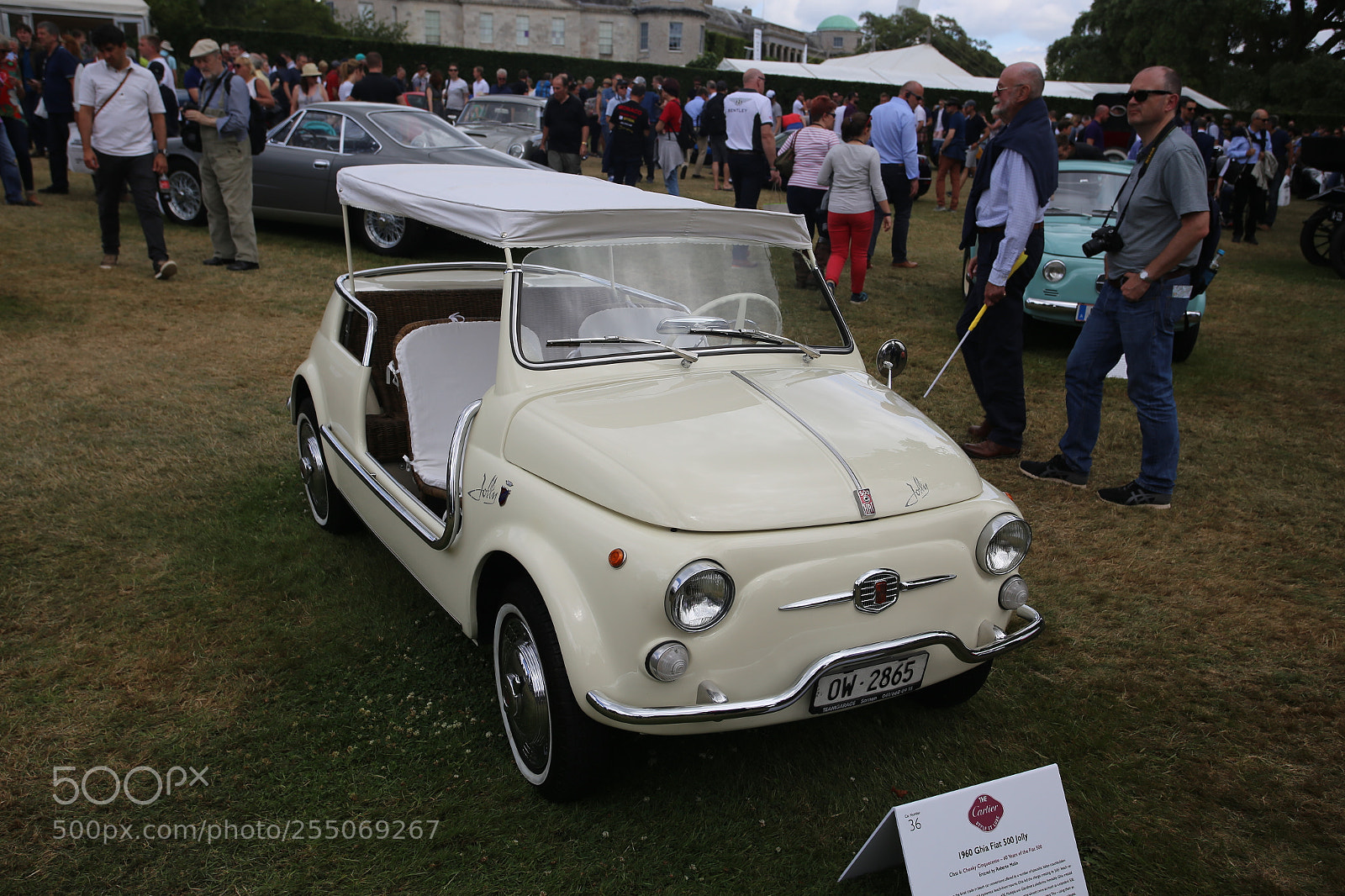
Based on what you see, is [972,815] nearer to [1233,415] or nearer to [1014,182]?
[1014,182]

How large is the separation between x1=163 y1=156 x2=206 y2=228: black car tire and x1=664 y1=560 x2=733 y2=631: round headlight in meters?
10.8

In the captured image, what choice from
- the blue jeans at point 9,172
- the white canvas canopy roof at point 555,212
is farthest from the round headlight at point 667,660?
the blue jeans at point 9,172

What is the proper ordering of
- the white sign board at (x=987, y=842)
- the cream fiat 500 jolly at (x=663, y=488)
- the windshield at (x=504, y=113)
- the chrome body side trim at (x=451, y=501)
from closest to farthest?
1. the white sign board at (x=987, y=842)
2. the cream fiat 500 jolly at (x=663, y=488)
3. the chrome body side trim at (x=451, y=501)
4. the windshield at (x=504, y=113)

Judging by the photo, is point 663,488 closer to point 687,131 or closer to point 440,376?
point 440,376

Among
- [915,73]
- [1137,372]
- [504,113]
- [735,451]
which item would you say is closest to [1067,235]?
[1137,372]

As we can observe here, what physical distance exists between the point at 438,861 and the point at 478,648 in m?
1.06

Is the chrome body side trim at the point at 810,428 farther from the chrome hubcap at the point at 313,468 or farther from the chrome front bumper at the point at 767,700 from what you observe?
the chrome hubcap at the point at 313,468

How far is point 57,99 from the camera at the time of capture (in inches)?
465

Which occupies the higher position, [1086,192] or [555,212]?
[1086,192]

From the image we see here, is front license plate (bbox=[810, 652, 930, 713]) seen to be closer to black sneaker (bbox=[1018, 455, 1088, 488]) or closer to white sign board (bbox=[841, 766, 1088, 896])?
white sign board (bbox=[841, 766, 1088, 896])

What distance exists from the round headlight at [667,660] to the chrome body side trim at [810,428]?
0.70 metres

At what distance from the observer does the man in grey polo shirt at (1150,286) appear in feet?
14.8

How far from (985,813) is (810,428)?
1.18 meters

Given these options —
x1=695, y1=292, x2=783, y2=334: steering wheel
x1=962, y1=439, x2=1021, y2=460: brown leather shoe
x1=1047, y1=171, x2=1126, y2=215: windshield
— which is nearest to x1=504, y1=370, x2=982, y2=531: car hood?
x1=695, y1=292, x2=783, y2=334: steering wheel
